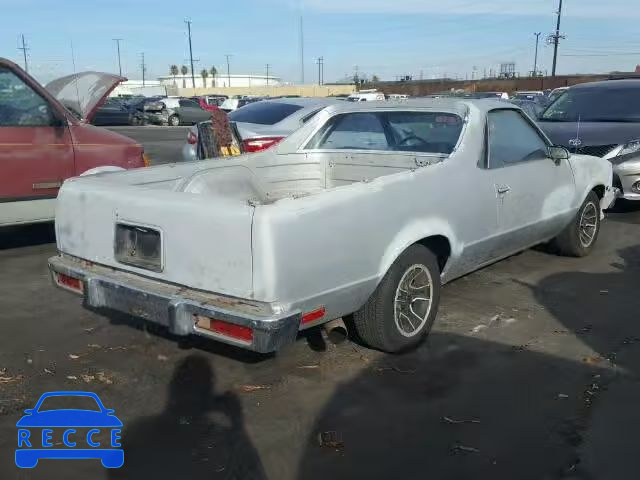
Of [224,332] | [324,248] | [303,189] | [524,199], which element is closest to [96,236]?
[224,332]

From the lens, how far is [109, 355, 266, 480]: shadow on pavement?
9.29ft

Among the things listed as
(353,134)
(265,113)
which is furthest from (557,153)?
(265,113)

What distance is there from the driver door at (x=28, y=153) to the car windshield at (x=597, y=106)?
696 cm

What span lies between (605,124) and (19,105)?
736 cm

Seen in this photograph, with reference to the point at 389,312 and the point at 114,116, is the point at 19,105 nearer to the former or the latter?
the point at 389,312

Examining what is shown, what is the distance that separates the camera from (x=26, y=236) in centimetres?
746

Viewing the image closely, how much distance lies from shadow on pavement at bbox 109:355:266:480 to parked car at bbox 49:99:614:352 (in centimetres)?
45

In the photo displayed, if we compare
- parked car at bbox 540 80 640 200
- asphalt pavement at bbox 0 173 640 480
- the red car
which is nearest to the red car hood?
the red car

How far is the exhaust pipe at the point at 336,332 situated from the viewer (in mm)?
4266

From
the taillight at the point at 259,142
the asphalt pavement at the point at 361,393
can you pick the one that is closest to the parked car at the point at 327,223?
the asphalt pavement at the point at 361,393

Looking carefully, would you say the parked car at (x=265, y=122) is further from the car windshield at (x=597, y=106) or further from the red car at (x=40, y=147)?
the car windshield at (x=597, y=106)

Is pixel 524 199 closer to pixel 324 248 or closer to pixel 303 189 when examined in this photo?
pixel 303 189

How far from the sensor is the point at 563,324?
460 centimetres

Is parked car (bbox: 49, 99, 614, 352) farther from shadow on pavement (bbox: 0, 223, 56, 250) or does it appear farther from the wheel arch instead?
shadow on pavement (bbox: 0, 223, 56, 250)
